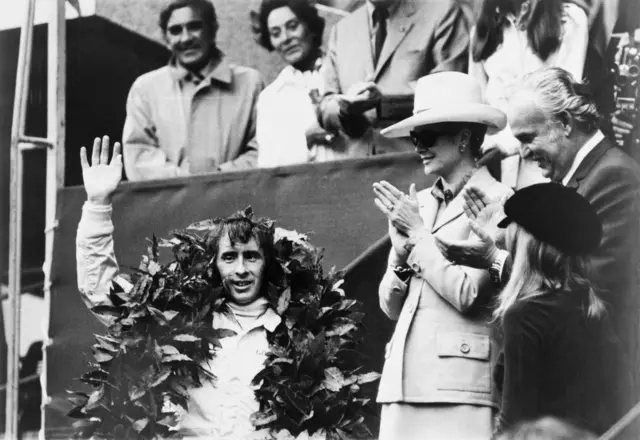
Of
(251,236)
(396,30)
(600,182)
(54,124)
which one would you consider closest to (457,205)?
(600,182)

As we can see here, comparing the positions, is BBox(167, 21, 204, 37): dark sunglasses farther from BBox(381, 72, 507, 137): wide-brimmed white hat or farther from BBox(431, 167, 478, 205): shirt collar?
BBox(431, 167, 478, 205): shirt collar

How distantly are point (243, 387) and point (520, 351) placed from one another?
4.44ft

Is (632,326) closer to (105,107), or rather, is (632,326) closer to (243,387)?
(243,387)

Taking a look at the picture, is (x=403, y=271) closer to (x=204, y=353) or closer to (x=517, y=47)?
(x=204, y=353)

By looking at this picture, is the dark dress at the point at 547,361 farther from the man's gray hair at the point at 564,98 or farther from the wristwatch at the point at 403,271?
the man's gray hair at the point at 564,98

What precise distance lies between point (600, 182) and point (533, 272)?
750 mm

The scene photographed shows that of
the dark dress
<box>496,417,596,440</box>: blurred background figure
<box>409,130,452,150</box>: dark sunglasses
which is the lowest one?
<box>496,417,596,440</box>: blurred background figure

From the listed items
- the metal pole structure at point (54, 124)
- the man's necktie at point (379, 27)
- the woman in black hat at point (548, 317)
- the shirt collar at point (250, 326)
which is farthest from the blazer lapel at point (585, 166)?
the metal pole structure at point (54, 124)

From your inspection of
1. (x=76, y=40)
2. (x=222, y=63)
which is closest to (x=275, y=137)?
(x=222, y=63)

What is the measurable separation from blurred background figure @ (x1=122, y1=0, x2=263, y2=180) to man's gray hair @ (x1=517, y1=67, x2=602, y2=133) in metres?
1.89

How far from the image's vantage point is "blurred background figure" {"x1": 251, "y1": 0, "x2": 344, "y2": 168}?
30.5 feet

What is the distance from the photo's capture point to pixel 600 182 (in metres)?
8.17

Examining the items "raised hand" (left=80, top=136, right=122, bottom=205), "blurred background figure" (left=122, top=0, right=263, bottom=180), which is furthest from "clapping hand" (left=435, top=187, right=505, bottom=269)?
"raised hand" (left=80, top=136, right=122, bottom=205)

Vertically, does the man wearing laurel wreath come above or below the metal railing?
below
